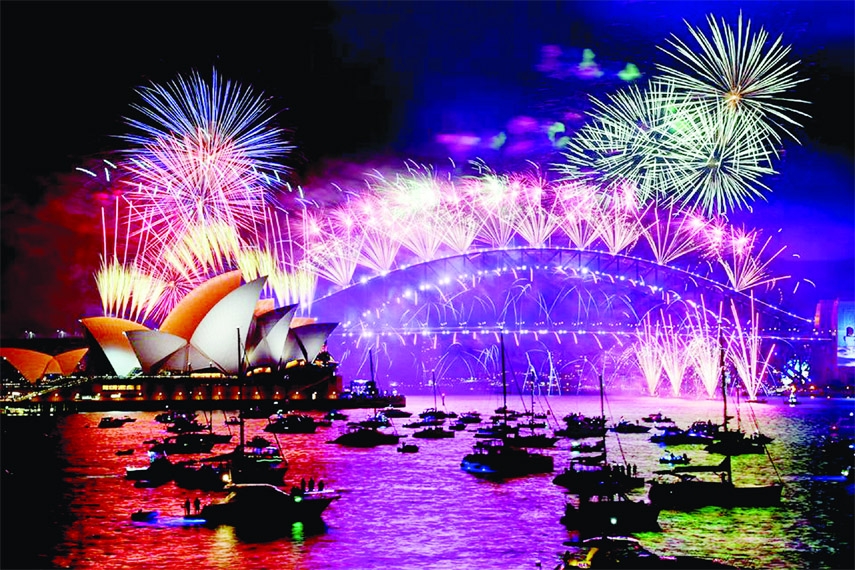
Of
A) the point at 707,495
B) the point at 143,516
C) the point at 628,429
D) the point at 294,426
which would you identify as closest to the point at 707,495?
the point at 707,495

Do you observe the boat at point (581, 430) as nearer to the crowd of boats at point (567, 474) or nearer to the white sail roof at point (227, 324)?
the crowd of boats at point (567, 474)

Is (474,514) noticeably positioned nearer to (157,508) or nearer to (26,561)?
(157,508)

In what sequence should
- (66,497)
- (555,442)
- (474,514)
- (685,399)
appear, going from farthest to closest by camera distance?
(685,399), (555,442), (66,497), (474,514)

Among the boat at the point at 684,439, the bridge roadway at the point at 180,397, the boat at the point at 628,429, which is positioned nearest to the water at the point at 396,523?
the boat at the point at 684,439

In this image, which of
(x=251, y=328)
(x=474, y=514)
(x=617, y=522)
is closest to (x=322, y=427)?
(x=251, y=328)

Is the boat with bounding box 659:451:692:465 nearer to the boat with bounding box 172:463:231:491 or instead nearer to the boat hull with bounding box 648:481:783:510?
the boat hull with bounding box 648:481:783:510

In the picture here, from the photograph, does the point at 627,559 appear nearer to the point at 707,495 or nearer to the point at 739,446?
the point at 707,495

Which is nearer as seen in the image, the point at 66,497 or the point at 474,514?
the point at 474,514
